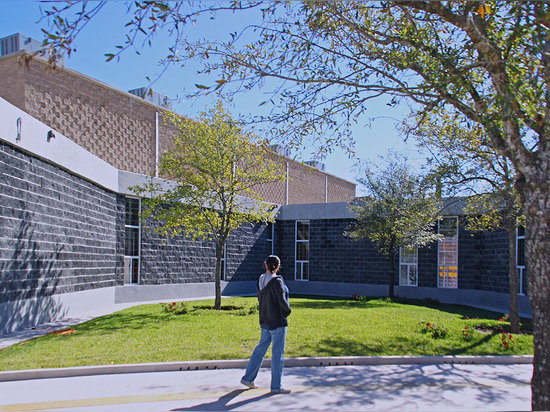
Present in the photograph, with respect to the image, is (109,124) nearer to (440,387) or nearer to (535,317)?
(440,387)

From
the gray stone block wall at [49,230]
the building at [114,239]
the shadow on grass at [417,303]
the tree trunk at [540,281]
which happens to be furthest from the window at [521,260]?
the gray stone block wall at [49,230]

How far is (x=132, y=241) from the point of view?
16.9 metres

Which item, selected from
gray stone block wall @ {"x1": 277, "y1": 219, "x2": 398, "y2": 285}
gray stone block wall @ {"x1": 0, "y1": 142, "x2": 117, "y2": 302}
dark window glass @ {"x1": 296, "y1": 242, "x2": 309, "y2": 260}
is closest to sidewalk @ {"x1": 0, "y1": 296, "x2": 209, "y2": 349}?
gray stone block wall @ {"x1": 0, "y1": 142, "x2": 117, "y2": 302}

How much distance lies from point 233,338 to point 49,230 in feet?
17.9

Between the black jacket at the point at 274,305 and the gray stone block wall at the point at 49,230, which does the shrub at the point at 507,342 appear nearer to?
the black jacket at the point at 274,305

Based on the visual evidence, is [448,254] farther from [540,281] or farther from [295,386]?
[540,281]

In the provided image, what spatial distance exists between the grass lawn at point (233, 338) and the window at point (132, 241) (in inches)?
121

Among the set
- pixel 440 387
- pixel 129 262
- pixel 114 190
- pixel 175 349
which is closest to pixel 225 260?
pixel 129 262

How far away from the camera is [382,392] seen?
6473mm

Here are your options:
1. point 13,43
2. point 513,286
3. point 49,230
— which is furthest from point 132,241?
point 513,286

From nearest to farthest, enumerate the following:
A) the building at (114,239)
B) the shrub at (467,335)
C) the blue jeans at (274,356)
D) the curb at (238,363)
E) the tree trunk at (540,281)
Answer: the tree trunk at (540,281), the blue jeans at (274,356), the curb at (238,363), the shrub at (467,335), the building at (114,239)

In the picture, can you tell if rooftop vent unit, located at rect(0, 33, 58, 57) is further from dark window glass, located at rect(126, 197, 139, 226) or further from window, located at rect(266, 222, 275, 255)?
window, located at rect(266, 222, 275, 255)

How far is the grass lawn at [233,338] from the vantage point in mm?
8047

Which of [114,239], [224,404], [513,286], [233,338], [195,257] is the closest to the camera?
[224,404]
